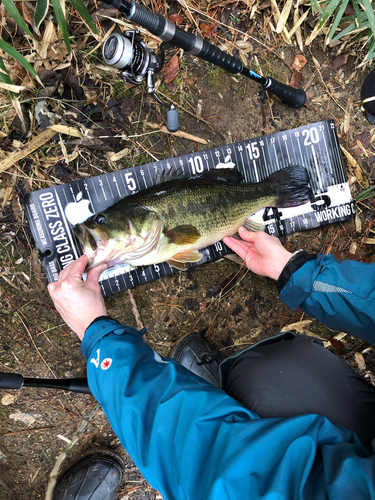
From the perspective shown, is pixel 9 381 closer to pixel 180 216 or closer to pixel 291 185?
pixel 180 216

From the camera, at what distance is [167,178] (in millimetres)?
3299

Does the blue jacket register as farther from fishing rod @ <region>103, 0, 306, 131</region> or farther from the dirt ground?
fishing rod @ <region>103, 0, 306, 131</region>

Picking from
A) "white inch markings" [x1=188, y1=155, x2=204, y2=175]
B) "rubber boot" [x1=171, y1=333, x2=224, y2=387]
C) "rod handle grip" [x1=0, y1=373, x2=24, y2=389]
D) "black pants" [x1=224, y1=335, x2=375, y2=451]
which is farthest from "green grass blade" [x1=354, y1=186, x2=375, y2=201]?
"rod handle grip" [x1=0, y1=373, x2=24, y2=389]

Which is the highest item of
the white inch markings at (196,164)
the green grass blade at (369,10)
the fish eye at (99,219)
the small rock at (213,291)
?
the green grass blade at (369,10)

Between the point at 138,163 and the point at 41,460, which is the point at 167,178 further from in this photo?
the point at 41,460

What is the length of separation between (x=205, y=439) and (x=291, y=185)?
2720 mm

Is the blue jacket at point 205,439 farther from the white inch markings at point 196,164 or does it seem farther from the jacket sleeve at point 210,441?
the white inch markings at point 196,164

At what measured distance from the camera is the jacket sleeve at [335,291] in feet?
8.75

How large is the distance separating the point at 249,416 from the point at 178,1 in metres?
4.00

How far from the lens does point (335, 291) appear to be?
274 centimetres

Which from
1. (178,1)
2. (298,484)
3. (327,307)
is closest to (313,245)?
(327,307)

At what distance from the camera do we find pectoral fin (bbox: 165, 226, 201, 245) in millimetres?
3062

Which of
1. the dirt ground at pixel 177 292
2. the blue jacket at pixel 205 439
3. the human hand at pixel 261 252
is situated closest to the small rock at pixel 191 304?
the dirt ground at pixel 177 292

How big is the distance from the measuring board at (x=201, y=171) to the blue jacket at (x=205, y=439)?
1.06m
